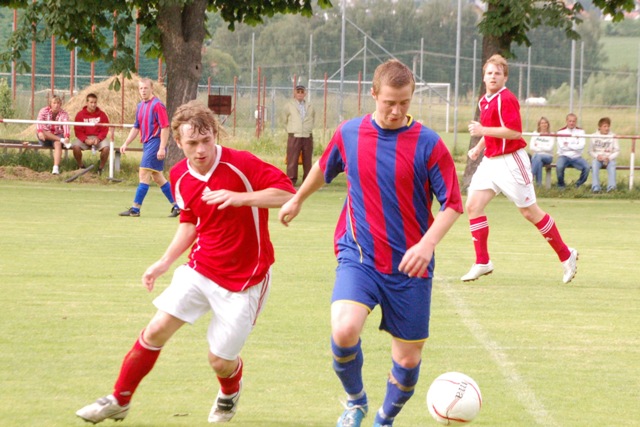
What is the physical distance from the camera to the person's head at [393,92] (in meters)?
5.23

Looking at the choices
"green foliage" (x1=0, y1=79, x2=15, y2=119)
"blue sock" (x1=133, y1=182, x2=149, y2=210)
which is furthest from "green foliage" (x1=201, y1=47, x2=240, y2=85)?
"blue sock" (x1=133, y1=182, x2=149, y2=210)

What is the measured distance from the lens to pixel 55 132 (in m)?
22.3

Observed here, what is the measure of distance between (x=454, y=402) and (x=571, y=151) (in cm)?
1686

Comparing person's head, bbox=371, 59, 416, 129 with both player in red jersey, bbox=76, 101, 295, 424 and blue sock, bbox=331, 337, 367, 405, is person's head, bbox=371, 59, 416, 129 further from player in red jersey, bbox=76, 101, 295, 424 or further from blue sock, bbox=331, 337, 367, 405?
blue sock, bbox=331, 337, 367, 405

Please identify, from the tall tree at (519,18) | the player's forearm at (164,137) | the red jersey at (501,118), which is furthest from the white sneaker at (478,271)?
the tall tree at (519,18)

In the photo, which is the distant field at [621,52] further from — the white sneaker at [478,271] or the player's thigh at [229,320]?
the player's thigh at [229,320]

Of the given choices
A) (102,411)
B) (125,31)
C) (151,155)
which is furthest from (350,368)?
(125,31)

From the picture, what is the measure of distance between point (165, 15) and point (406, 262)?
1819cm

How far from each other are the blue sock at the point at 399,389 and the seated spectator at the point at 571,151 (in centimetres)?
1658

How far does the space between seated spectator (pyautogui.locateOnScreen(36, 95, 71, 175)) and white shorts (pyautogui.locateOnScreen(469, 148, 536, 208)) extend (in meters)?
13.1

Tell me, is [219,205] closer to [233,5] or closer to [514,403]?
[514,403]

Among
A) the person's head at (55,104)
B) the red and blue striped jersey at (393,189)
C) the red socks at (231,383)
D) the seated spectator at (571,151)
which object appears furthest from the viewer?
the person's head at (55,104)

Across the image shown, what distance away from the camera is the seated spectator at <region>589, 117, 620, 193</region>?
21.7m

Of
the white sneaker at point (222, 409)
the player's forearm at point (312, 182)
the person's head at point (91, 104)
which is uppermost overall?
the person's head at point (91, 104)
